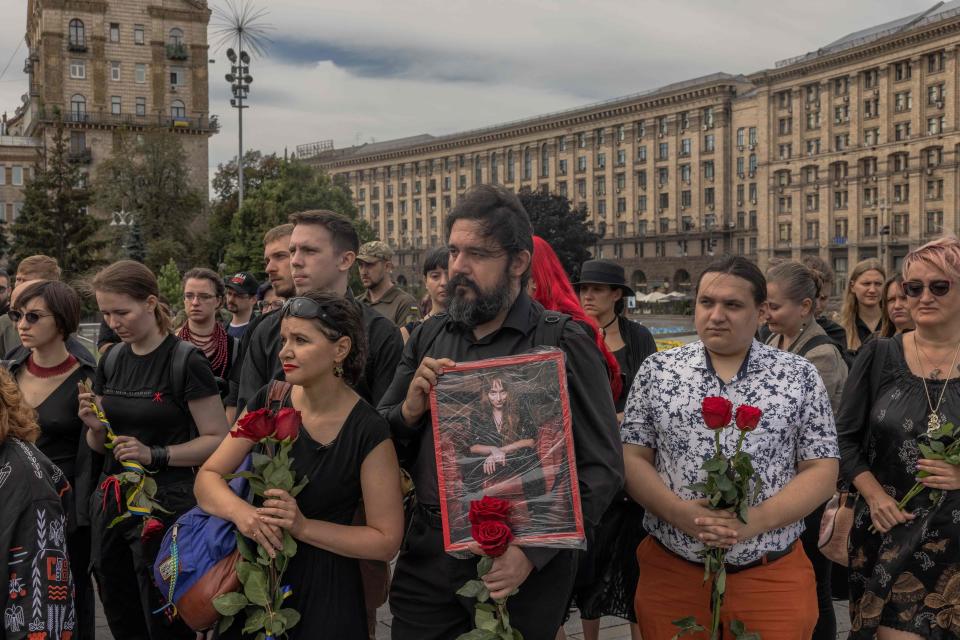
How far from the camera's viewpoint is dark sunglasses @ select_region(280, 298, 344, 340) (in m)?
3.80

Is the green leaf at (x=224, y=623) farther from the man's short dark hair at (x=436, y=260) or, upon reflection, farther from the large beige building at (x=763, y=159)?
the large beige building at (x=763, y=159)

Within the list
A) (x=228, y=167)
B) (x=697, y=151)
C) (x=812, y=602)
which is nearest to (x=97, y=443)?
(x=812, y=602)

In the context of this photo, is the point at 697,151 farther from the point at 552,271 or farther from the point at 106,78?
the point at 552,271

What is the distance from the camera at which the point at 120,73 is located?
84062 millimetres

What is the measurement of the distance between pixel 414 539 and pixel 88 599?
2737mm

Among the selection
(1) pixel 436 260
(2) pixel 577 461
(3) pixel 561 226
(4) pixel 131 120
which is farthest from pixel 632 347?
(4) pixel 131 120

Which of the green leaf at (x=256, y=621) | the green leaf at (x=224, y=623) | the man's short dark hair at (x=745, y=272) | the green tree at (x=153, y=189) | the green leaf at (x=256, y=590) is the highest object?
the green tree at (x=153, y=189)

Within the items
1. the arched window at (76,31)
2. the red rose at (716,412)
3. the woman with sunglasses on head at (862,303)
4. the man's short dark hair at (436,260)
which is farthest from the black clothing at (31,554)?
the arched window at (76,31)

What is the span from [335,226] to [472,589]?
2.33 metres

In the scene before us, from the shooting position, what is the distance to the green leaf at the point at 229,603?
11.3ft

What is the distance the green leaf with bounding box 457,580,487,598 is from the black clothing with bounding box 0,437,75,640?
152 centimetres

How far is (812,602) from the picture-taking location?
4133 mm

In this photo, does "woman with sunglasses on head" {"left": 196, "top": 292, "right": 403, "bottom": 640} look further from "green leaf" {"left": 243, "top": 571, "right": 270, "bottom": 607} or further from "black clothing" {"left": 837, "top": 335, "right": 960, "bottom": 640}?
"black clothing" {"left": 837, "top": 335, "right": 960, "bottom": 640}

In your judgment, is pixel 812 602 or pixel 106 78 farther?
pixel 106 78
